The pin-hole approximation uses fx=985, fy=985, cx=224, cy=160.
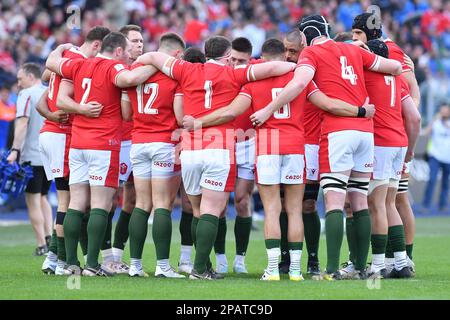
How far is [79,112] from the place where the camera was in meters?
10.4

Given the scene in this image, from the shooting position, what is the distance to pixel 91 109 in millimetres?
10359

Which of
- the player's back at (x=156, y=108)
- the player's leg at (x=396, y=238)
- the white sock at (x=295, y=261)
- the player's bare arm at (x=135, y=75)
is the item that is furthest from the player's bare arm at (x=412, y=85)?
the player's bare arm at (x=135, y=75)

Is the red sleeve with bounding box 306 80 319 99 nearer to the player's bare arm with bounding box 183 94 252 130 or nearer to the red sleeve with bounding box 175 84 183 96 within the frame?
the player's bare arm with bounding box 183 94 252 130

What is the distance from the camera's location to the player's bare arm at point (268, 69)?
9961mm

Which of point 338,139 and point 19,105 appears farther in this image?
point 19,105

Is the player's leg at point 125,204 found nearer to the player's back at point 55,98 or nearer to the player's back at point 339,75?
the player's back at point 55,98

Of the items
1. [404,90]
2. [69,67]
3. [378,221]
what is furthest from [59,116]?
[404,90]

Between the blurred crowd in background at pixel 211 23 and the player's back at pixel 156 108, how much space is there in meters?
10.1

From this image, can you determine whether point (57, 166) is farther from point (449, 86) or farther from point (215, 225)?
point (449, 86)

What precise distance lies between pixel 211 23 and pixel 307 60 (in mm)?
17402

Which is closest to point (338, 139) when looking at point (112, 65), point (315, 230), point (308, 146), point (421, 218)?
point (308, 146)

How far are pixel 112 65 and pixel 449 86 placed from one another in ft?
47.6

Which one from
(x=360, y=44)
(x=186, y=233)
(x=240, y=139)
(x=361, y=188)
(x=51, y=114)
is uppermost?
(x=360, y=44)

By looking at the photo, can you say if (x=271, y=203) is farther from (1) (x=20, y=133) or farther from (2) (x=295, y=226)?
(1) (x=20, y=133)
